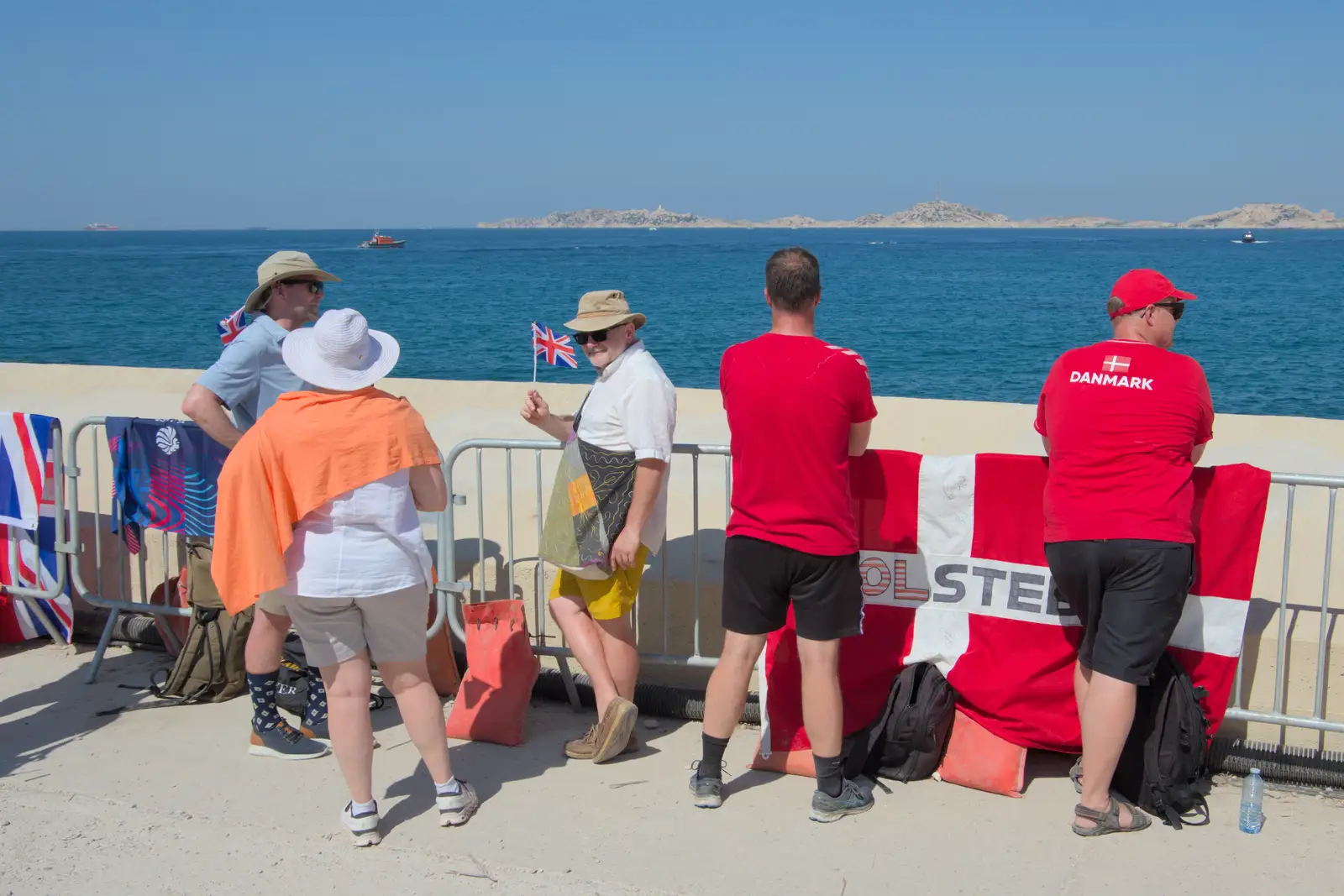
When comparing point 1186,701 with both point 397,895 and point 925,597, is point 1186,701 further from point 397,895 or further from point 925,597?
point 397,895

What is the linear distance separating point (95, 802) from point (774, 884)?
246cm

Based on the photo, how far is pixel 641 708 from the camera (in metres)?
4.85

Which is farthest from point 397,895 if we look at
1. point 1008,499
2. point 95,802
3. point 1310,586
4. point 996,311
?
point 996,311

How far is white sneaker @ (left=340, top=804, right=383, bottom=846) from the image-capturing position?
3.74 m

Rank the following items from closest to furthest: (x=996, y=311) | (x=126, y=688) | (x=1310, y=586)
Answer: (x=1310, y=586) < (x=126, y=688) < (x=996, y=311)

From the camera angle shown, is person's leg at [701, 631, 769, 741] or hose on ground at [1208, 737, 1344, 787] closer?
person's leg at [701, 631, 769, 741]

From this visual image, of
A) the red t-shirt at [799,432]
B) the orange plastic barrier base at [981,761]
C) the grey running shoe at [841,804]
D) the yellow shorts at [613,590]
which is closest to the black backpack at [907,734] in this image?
the orange plastic barrier base at [981,761]

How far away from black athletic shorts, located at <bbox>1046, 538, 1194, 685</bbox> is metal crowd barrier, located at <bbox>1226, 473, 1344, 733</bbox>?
0.58 m

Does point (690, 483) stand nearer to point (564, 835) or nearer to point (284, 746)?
point (284, 746)

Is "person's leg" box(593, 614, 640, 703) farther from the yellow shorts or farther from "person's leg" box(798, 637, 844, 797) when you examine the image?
"person's leg" box(798, 637, 844, 797)

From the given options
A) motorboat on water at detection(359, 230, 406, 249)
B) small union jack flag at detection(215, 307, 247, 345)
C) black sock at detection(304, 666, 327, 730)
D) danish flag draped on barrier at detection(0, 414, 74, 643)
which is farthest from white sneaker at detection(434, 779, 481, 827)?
motorboat on water at detection(359, 230, 406, 249)

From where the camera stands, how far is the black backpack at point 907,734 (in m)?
4.11

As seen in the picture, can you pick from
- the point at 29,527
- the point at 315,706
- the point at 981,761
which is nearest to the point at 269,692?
the point at 315,706

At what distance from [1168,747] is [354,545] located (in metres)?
2.76
